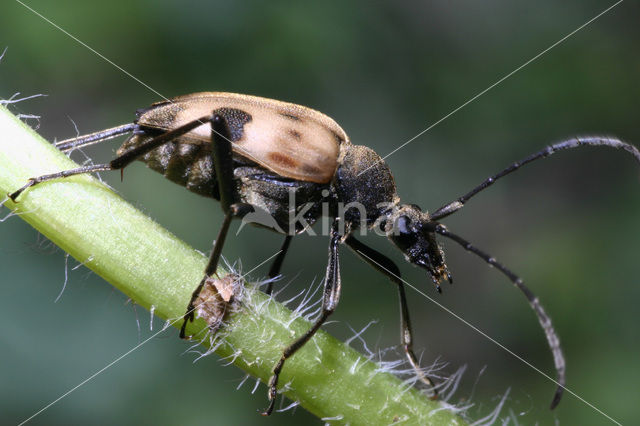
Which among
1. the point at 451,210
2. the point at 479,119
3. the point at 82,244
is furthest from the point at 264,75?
the point at 82,244

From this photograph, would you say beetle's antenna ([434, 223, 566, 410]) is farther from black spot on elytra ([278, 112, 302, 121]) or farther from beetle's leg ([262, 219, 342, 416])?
black spot on elytra ([278, 112, 302, 121])

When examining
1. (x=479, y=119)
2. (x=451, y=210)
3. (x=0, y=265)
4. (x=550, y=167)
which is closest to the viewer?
(x=451, y=210)

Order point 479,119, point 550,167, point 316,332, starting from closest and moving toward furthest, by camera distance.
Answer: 1. point 316,332
2. point 479,119
3. point 550,167

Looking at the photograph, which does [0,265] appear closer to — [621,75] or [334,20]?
[334,20]

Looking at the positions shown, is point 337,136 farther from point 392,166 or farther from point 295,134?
point 392,166

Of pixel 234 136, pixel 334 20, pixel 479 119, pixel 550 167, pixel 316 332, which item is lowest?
pixel 316 332

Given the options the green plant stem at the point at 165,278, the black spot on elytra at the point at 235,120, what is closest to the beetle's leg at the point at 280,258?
the black spot on elytra at the point at 235,120

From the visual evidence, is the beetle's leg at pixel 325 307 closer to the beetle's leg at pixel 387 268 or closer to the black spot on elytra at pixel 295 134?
the beetle's leg at pixel 387 268

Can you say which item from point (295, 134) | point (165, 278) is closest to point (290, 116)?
point (295, 134)
